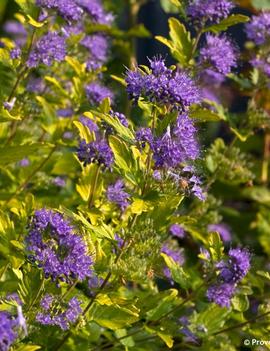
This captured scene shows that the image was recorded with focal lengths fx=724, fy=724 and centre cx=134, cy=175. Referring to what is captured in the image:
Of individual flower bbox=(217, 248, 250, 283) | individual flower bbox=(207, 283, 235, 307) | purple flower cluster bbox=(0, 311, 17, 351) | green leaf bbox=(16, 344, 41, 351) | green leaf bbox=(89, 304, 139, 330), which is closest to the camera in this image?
purple flower cluster bbox=(0, 311, 17, 351)

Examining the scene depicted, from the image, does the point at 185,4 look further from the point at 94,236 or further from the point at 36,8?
the point at 94,236

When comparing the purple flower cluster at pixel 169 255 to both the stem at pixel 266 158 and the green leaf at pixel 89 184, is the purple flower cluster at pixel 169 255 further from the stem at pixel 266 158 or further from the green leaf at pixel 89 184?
the stem at pixel 266 158

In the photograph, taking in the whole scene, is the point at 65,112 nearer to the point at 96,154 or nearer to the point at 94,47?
the point at 94,47

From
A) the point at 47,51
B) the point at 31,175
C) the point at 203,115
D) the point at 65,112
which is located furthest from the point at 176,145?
the point at 65,112

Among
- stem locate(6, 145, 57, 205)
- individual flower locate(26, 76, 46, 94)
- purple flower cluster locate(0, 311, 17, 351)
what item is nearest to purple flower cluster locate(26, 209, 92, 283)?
purple flower cluster locate(0, 311, 17, 351)

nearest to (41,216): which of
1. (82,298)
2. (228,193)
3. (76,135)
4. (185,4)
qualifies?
(82,298)

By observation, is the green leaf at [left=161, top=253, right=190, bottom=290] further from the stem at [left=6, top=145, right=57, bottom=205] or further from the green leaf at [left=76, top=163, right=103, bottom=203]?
the stem at [left=6, top=145, right=57, bottom=205]
